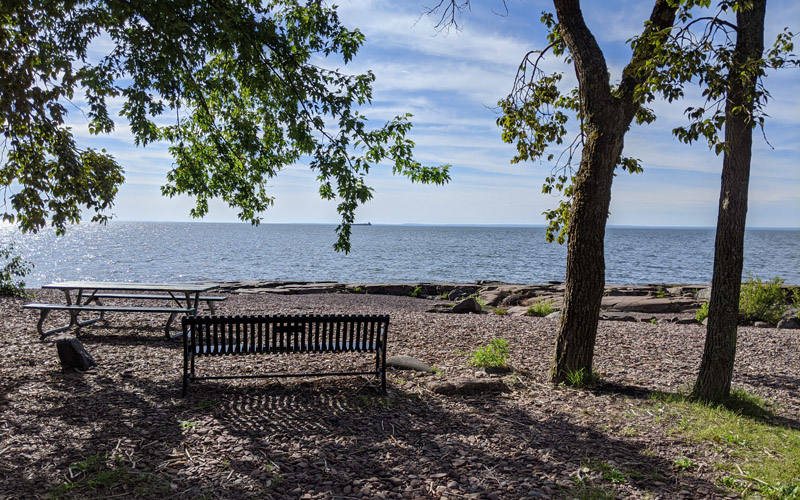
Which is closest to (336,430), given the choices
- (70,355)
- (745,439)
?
(745,439)

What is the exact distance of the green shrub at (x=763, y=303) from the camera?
39.5 ft

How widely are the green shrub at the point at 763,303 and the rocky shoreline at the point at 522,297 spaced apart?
0.30m

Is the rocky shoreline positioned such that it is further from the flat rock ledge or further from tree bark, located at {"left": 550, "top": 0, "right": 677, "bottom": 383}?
tree bark, located at {"left": 550, "top": 0, "right": 677, "bottom": 383}

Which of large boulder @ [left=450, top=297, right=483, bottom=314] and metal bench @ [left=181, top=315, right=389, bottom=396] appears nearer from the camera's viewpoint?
metal bench @ [left=181, top=315, right=389, bottom=396]

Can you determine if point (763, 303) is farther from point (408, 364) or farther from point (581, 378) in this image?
point (408, 364)

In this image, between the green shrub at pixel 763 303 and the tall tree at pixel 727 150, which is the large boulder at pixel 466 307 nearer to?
the green shrub at pixel 763 303

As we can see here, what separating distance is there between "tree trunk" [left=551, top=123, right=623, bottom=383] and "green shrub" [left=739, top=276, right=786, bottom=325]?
27.3 feet

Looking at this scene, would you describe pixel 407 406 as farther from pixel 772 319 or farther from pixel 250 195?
pixel 772 319

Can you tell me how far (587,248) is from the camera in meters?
5.78

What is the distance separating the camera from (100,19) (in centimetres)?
650

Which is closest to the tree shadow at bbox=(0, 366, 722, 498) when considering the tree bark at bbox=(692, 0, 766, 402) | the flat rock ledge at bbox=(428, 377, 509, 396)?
the flat rock ledge at bbox=(428, 377, 509, 396)

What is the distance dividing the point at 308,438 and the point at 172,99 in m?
4.50

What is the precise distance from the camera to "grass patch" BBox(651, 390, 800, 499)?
369cm

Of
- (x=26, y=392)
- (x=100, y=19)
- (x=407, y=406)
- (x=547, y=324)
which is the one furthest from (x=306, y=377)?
(x=547, y=324)
